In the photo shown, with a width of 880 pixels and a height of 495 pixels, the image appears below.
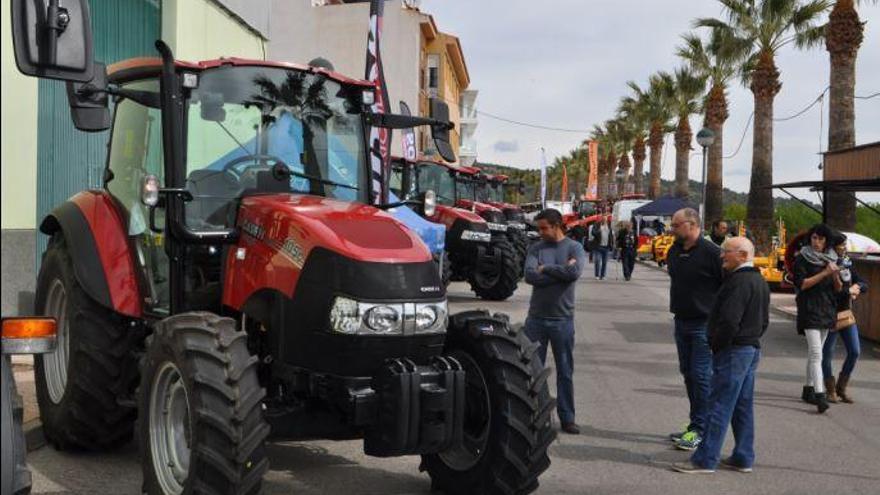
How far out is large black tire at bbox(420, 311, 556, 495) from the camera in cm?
511

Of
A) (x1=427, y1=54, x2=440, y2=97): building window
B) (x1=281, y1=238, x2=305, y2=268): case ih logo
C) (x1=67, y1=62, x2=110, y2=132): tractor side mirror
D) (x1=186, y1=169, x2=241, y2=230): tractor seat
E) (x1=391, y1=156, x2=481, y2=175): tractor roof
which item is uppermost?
(x1=427, y1=54, x2=440, y2=97): building window

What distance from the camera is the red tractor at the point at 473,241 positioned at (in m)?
18.3

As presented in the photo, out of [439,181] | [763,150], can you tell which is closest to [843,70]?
[763,150]

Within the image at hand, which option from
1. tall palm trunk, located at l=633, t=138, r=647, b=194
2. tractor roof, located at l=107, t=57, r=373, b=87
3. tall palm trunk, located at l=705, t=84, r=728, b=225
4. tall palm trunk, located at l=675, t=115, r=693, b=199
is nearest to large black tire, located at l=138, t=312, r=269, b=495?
tractor roof, located at l=107, t=57, r=373, b=87

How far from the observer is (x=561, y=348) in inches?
303

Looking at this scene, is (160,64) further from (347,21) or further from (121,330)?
(347,21)

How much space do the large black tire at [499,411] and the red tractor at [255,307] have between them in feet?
0.04

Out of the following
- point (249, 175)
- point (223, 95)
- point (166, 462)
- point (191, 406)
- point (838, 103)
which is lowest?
point (166, 462)

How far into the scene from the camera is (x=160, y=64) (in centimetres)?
561

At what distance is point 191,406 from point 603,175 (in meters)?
90.7

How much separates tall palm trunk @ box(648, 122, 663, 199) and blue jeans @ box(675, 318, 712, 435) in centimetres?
4678

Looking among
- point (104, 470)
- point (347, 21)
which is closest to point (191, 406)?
point (104, 470)

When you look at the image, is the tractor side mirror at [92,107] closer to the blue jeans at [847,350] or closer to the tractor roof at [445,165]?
the blue jeans at [847,350]

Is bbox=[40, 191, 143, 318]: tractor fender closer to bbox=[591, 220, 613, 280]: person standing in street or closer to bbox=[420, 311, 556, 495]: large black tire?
bbox=[420, 311, 556, 495]: large black tire
